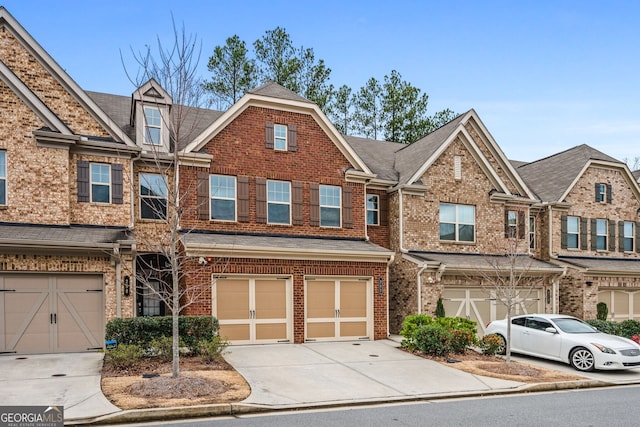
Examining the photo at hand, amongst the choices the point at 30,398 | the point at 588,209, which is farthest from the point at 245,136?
the point at 588,209

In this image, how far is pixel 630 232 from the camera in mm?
27453

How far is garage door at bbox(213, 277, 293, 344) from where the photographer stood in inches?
672

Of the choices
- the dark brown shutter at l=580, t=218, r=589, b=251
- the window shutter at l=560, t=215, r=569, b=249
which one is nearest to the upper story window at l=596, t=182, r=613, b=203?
the dark brown shutter at l=580, t=218, r=589, b=251

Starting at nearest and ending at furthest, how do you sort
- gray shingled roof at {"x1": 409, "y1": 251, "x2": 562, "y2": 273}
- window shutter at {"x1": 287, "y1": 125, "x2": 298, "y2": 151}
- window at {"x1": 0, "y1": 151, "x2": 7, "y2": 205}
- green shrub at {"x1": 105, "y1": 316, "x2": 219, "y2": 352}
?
green shrub at {"x1": 105, "y1": 316, "x2": 219, "y2": 352} → window at {"x1": 0, "y1": 151, "x2": 7, "y2": 205} → window shutter at {"x1": 287, "y1": 125, "x2": 298, "y2": 151} → gray shingled roof at {"x1": 409, "y1": 251, "x2": 562, "y2": 273}

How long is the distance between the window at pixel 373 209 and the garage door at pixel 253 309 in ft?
18.5

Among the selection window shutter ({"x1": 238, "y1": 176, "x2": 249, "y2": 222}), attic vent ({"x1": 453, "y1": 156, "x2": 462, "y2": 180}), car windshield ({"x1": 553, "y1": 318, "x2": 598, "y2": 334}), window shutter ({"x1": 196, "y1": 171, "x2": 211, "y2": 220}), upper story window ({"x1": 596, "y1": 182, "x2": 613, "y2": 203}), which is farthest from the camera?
upper story window ({"x1": 596, "y1": 182, "x2": 613, "y2": 203})

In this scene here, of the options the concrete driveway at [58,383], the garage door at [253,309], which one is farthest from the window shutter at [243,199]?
the concrete driveway at [58,383]

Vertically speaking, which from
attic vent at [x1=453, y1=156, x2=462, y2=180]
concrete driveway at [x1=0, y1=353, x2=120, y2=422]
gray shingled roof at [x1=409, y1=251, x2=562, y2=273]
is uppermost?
attic vent at [x1=453, y1=156, x2=462, y2=180]

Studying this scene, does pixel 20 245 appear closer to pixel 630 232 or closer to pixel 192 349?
pixel 192 349

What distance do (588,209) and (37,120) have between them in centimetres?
2375

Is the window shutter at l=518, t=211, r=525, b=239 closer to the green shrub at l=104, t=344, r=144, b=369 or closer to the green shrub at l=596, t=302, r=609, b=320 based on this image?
the green shrub at l=596, t=302, r=609, b=320

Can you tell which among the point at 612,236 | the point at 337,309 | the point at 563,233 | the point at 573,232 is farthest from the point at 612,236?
the point at 337,309

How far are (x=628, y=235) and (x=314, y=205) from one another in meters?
17.4

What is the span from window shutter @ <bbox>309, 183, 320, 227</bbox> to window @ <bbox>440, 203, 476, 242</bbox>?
222 inches
